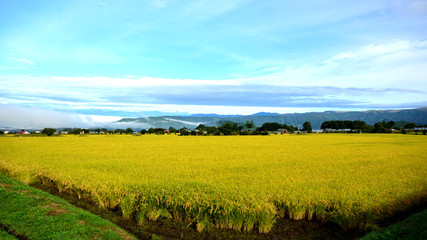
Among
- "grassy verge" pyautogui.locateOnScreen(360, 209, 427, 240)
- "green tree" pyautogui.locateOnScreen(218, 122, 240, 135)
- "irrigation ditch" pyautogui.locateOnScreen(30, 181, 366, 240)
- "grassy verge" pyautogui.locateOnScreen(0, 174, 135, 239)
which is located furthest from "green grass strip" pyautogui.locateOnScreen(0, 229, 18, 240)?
"green tree" pyautogui.locateOnScreen(218, 122, 240, 135)

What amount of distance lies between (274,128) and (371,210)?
139711 millimetres

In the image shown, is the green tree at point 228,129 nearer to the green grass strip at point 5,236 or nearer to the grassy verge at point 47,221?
the grassy verge at point 47,221

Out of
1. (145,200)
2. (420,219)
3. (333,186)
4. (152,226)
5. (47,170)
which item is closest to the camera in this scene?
(420,219)

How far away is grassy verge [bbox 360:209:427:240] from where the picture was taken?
682 cm

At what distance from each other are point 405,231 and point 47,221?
10.2m

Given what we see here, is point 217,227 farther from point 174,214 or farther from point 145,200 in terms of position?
point 145,200

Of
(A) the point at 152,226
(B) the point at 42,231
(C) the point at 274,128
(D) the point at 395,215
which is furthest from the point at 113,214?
(C) the point at 274,128

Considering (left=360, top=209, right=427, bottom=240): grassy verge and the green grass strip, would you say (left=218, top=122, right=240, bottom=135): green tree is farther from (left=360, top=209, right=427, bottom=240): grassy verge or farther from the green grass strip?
the green grass strip

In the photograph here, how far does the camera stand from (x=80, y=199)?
38.9ft

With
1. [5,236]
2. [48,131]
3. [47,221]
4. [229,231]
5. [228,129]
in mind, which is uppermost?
[48,131]

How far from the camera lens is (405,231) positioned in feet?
24.3

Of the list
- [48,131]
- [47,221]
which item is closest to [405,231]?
[47,221]

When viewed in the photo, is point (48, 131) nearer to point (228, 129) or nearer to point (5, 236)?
point (228, 129)

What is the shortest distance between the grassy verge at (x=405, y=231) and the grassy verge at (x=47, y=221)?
6.78 m
